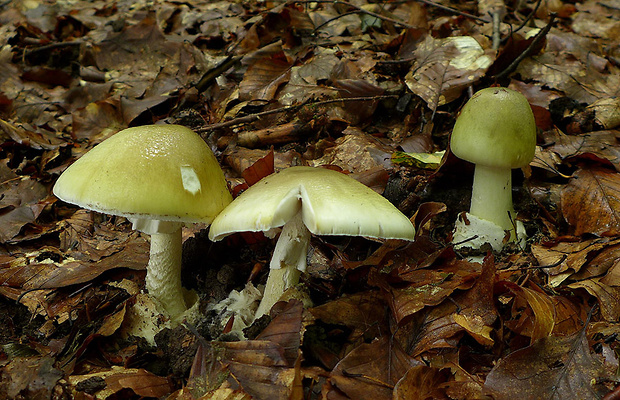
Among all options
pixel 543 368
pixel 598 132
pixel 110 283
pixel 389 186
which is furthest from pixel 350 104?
pixel 543 368

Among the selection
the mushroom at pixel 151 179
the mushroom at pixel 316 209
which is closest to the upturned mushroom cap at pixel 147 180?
the mushroom at pixel 151 179

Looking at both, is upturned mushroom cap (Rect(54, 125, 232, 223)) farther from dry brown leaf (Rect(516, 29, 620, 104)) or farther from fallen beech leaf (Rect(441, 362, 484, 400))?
dry brown leaf (Rect(516, 29, 620, 104))

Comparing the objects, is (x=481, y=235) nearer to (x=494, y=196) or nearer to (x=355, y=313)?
(x=494, y=196)

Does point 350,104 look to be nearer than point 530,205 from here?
No

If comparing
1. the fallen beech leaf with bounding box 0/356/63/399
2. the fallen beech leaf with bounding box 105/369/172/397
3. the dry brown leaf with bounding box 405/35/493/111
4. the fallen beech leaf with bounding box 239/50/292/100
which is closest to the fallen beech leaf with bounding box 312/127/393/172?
the dry brown leaf with bounding box 405/35/493/111

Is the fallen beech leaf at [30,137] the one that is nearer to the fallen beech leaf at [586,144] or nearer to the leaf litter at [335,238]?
the leaf litter at [335,238]

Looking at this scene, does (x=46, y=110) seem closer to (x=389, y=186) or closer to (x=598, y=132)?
(x=389, y=186)

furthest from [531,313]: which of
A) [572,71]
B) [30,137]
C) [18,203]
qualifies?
[30,137]
